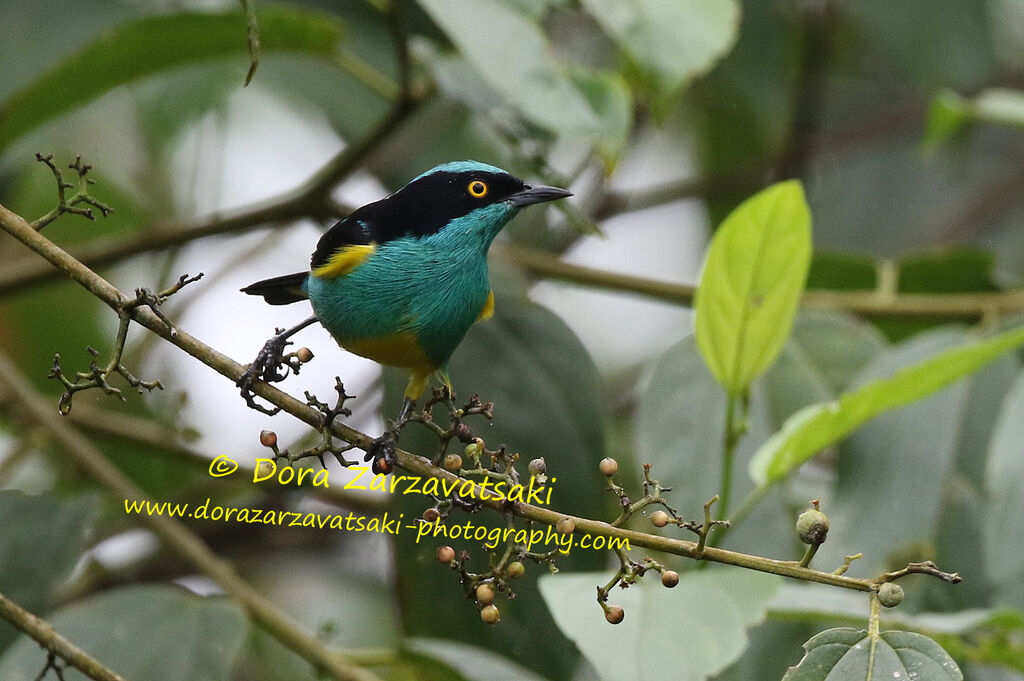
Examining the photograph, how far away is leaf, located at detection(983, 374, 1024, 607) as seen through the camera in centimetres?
243

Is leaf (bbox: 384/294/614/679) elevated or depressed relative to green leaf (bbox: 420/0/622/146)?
depressed

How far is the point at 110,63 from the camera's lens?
2576 mm

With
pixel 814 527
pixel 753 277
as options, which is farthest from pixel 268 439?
pixel 753 277

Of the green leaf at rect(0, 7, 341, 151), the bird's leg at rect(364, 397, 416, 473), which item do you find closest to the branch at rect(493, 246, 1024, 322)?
the green leaf at rect(0, 7, 341, 151)

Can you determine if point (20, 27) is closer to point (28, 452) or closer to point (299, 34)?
point (299, 34)

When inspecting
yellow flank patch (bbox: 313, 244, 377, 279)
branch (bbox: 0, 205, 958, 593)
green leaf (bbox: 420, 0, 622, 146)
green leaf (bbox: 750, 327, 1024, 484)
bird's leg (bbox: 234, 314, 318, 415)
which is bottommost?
branch (bbox: 0, 205, 958, 593)

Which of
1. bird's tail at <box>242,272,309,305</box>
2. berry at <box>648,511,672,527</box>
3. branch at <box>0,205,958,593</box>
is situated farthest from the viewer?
bird's tail at <box>242,272,309,305</box>

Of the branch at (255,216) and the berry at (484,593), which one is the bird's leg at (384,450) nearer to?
the berry at (484,593)

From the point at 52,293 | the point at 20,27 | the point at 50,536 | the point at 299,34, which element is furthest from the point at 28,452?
the point at 299,34

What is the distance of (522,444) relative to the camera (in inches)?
104

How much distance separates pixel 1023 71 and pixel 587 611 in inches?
181

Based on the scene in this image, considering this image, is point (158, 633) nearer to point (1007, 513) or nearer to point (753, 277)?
point (753, 277)

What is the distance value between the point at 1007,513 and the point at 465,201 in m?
1.44

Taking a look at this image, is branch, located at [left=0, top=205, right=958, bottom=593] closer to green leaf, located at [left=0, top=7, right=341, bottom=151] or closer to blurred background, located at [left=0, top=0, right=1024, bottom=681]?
blurred background, located at [left=0, top=0, right=1024, bottom=681]
